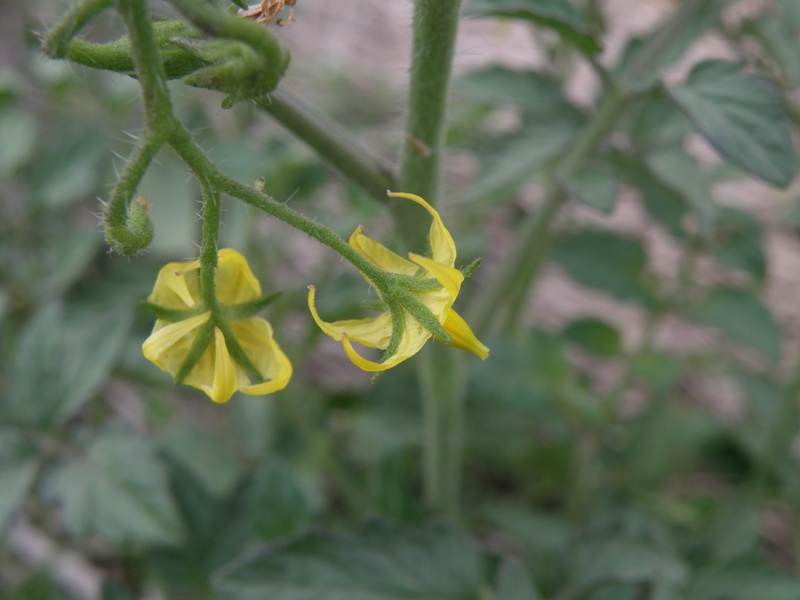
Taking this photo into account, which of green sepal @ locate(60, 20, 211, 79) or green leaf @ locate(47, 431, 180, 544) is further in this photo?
green leaf @ locate(47, 431, 180, 544)

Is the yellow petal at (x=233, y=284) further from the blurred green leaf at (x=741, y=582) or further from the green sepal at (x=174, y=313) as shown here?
the blurred green leaf at (x=741, y=582)

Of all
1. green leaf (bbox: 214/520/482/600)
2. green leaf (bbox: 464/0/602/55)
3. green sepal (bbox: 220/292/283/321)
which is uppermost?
green leaf (bbox: 464/0/602/55)

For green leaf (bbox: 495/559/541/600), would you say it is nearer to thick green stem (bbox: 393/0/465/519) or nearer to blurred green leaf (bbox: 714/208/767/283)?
thick green stem (bbox: 393/0/465/519)

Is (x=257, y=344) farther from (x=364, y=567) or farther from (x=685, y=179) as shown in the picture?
(x=685, y=179)

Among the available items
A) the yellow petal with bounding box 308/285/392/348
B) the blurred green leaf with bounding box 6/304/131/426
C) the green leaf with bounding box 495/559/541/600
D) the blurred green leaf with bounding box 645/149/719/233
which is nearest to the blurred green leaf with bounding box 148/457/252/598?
the blurred green leaf with bounding box 6/304/131/426

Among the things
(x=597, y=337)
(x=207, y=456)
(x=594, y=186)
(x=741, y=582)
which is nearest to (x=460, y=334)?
(x=594, y=186)
